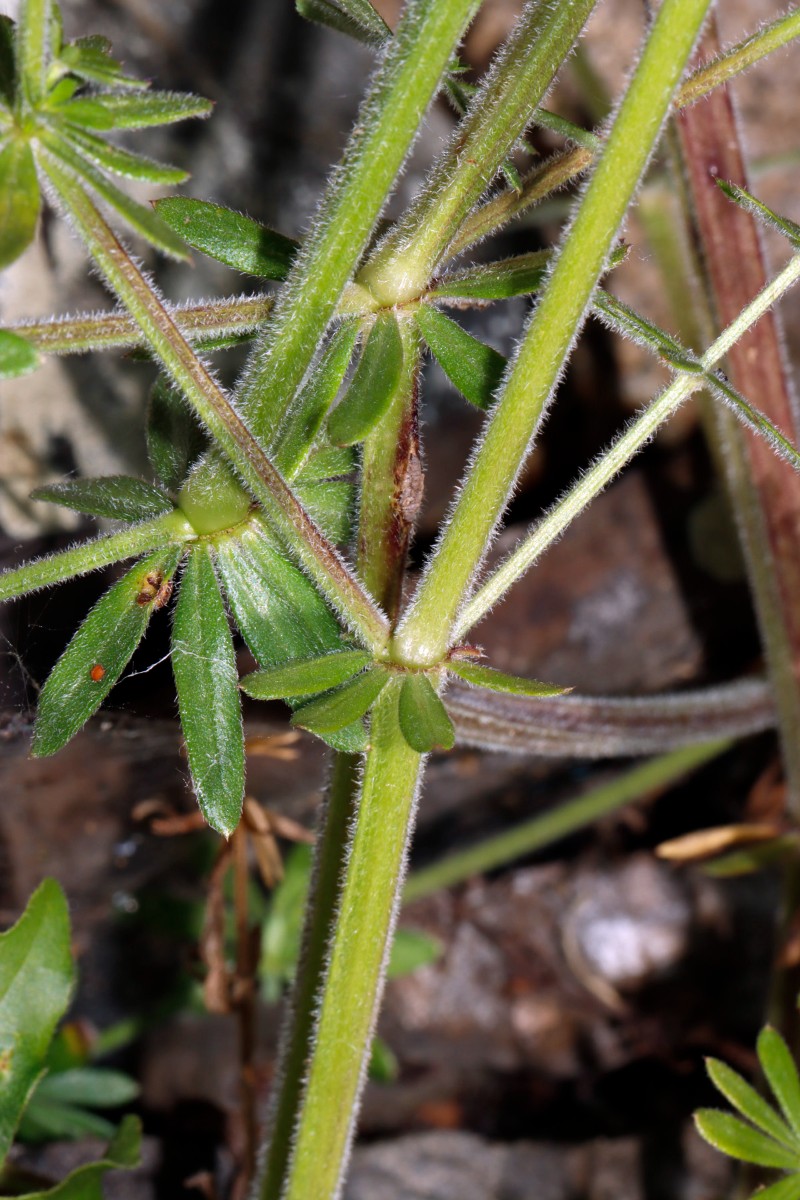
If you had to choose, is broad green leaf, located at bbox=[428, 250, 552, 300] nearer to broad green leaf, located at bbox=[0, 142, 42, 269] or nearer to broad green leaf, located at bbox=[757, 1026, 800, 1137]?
broad green leaf, located at bbox=[0, 142, 42, 269]

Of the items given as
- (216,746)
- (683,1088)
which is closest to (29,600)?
(216,746)

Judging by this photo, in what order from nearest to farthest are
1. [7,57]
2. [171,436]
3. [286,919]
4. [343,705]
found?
[7,57]
[343,705]
[171,436]
[286,919]

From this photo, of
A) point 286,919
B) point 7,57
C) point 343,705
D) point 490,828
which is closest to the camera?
point 7,57

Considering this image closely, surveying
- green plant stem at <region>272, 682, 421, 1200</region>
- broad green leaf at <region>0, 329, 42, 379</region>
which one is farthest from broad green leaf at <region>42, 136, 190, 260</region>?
green plant stem at <region>272, 682, 421, 1200</region>

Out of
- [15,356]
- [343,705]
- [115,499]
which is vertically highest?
[115,499]

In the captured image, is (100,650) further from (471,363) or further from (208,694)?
(471,363)

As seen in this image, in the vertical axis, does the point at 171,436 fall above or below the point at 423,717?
above

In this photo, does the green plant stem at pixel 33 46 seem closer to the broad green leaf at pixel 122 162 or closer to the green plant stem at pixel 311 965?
the broad green leaf at pixel 122 162

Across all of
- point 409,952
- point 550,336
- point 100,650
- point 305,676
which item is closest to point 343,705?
point 305,676
